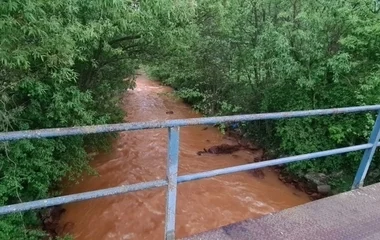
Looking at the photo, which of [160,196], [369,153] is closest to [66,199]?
[369,153]

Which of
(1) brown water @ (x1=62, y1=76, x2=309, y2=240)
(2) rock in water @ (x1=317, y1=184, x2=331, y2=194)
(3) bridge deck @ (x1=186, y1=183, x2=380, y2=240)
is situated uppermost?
(3) bridge deck @ (x1=186, y1=183, x2=380, y2=240)

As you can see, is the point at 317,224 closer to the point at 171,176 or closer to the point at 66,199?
the point at 171,176

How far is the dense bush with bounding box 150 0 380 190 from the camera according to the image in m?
5.25

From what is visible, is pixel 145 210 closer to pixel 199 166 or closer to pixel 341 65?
pixel 199 166

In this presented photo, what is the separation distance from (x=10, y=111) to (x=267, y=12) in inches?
219

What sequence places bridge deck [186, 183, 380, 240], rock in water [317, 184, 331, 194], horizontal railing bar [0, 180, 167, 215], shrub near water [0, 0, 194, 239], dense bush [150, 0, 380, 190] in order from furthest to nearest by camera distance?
rock in water [317, 184, 331, 194], dense bush [150, 0, 380, 190], shrub near water [0, 0, 194, 239], bridge deck [186, 183, 380, 240], horizontal railing bar [0, 180, 167, 215]

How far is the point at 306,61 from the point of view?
584 cm

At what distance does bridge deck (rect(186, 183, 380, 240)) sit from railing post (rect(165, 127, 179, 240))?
19 cm

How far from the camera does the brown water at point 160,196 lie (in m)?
4.65

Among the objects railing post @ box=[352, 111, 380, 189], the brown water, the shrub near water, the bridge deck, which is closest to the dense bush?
the brown water

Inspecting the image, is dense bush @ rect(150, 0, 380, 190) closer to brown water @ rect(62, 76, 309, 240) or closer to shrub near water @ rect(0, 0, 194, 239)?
brown water @ rect(62, 76, 309, 240)

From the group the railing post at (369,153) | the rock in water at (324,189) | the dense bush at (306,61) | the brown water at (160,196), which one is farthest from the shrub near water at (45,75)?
the rock in water at (324,189)

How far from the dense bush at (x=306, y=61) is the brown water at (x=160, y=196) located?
101 centimetres

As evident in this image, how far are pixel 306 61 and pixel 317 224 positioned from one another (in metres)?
4.40
